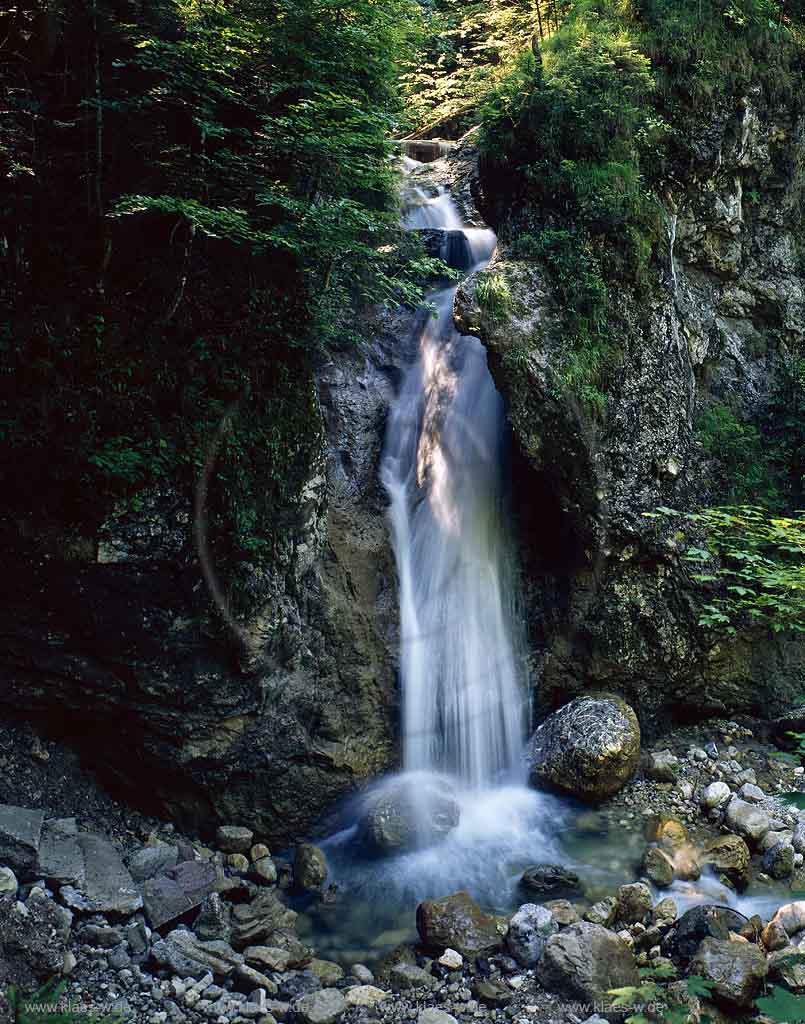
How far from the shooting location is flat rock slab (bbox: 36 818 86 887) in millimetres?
5367

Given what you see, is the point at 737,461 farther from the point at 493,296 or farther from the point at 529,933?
the point at 529,933

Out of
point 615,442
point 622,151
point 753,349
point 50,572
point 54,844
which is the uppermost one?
point 622,151

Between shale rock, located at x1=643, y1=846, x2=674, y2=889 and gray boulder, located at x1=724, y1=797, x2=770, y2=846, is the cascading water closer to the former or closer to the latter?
shale rock, located at x1=643, y1=846, x2=674, y2=889

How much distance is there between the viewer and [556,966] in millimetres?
5133

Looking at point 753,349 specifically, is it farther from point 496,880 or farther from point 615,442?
point 496,880

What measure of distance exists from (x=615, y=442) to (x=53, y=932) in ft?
22.8

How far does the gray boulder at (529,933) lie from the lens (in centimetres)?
546

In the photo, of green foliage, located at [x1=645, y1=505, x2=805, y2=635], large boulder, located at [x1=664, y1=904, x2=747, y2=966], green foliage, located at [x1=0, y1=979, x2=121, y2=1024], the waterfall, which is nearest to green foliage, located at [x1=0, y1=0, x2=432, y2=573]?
the waterfall

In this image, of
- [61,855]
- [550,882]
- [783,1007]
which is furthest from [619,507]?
[61,855]

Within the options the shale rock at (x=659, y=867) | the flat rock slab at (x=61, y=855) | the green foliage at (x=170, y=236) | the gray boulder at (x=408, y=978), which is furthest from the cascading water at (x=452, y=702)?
the green foliage at (x=170, y=236)

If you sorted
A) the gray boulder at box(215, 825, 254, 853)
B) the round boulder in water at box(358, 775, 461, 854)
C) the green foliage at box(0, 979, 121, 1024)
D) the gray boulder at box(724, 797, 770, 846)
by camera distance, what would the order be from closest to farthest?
the green foliage at box(0, 979, 121, 1024) → the gray boulder at box(215, 825, 254, 853) → the round boulder in water at box(358, 775, 461, 854) → the gray boulder at box(724, 797, 770, 846)

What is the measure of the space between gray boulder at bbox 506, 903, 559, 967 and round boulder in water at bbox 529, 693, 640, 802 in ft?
6.49

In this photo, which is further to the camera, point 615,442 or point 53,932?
point 615,442

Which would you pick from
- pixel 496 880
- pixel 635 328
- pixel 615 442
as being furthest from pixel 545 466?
pixel 496 880
